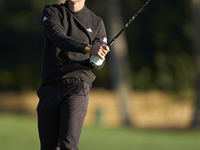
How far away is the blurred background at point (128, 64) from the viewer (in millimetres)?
25391

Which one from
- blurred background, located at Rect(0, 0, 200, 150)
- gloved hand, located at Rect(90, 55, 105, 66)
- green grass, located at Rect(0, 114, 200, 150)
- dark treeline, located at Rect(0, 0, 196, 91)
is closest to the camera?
gloved hand, located at Rect(90, 55, 105, 66)

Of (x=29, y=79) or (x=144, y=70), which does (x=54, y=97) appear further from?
(x=29, y=79)

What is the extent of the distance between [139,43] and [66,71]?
79.1ft

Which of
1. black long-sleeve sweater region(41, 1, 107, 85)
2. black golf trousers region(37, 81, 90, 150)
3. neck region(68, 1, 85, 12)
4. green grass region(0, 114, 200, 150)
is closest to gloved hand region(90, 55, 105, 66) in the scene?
black long-sleeve sweater region(41, 1, 107, 85)

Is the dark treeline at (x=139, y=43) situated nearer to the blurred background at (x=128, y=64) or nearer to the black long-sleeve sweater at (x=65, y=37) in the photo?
the blurred background at (x=128, y=64)

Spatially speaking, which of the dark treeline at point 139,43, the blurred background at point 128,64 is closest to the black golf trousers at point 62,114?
the blurred background at point 128,64

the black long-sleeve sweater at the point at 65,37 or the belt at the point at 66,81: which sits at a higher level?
the black long-sleeve sweater at the point at 65,37

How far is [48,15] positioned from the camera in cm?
515

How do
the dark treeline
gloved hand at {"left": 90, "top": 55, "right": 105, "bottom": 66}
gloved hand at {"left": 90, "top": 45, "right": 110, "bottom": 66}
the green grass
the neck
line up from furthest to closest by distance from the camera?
the dark treeline → the green grass → the neck → gloved hand at {"left": 90, "top": 55, "right": 105, "bottom": 66} → gloved hand at {"left": 90, "top": 45, "right": 110, "bottom": 66}

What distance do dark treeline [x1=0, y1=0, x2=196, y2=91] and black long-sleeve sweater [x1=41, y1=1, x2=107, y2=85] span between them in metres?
20.6

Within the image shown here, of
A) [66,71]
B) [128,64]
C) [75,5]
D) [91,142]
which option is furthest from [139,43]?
[66,71]

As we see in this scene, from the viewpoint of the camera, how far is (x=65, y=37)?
492 centimetres

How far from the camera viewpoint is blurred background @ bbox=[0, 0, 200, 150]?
25.4 meters

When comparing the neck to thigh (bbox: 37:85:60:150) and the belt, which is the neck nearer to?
the belt
